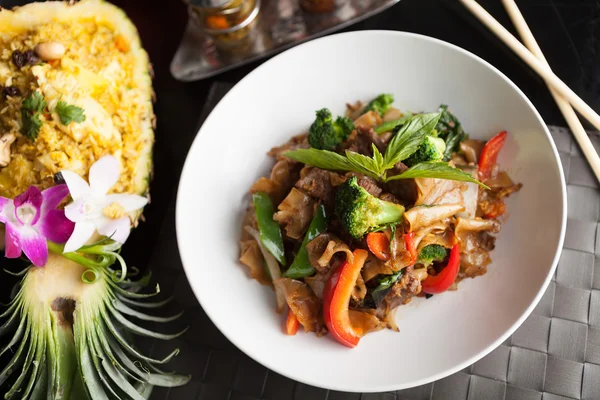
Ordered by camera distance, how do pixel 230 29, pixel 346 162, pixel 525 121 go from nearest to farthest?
pixel 346 162 < pixel 525 121 < pixel 230 29

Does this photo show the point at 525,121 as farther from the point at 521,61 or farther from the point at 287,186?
the point at 287,186

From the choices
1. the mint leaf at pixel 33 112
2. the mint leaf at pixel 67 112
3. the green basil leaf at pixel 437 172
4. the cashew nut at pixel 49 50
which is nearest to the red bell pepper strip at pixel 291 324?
the green basil leaf at pixel 437 172

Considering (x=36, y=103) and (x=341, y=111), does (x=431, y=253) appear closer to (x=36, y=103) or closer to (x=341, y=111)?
(x=341, y=111)

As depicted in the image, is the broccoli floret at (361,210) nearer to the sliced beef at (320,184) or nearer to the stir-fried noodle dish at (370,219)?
the stir-fried noodle dish at (370,219)

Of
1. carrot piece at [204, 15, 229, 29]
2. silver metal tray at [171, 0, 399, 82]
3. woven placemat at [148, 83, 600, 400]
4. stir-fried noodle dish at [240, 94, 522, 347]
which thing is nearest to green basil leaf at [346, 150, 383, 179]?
stir-fried noodle dish at [240, 94, 522, 347]

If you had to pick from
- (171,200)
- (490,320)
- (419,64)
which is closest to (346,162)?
(419,64)
